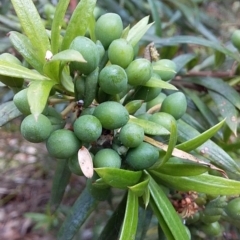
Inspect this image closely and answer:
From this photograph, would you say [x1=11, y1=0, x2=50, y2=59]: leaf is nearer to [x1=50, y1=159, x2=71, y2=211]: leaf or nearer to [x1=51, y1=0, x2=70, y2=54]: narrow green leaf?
[x1=51, y1=0, x2=70, y2=54]: narrow green leaf

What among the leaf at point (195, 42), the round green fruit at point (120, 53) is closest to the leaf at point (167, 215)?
the round green fruit at point (120, 53)

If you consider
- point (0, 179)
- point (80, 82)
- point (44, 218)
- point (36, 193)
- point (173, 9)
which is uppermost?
point (80, 82)

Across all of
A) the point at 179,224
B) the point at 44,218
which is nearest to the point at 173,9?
the point at 44,218

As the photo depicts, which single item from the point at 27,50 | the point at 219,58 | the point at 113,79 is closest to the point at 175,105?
the point at 113,79

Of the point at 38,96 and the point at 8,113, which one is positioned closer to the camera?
the point at 38,96

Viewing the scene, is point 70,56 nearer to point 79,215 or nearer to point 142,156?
point 142,156

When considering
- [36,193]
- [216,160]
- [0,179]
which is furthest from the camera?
[36,193]

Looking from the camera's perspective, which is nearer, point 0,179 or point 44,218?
point 44,218

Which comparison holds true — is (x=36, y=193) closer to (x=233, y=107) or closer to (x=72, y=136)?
(x=233, y=107)
